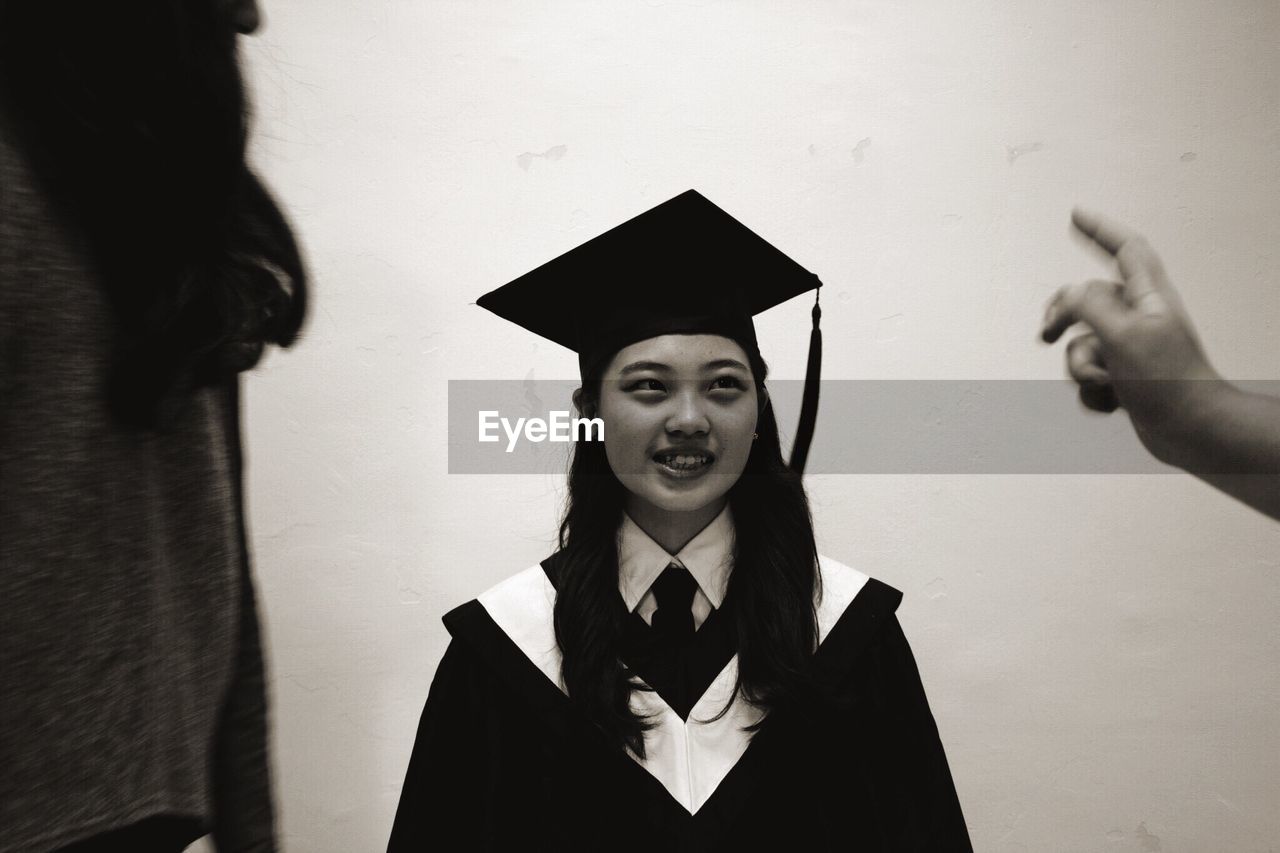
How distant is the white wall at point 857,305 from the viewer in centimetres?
159

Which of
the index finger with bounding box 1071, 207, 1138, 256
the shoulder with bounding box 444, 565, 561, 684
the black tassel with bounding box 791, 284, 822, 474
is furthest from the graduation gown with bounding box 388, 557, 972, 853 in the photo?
the index finger with bounding box 1071, 207, 1138, 256

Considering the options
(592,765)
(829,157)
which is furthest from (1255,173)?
(592,765)

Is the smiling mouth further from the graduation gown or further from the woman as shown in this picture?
the graduation gown

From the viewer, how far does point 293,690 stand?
5.16ft

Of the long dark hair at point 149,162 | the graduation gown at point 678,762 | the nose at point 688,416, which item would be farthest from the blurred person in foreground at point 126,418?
the nose at point 688,416

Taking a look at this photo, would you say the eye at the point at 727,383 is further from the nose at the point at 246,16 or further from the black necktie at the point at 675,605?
the nose at the point at 246,16

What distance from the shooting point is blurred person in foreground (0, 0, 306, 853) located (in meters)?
0.60

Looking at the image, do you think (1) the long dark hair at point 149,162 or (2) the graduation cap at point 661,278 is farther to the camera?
(2) the graduation cap at point 661,278

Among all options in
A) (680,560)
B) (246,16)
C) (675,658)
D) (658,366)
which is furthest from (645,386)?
(246,16)

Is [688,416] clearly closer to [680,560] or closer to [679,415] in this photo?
[679,415]

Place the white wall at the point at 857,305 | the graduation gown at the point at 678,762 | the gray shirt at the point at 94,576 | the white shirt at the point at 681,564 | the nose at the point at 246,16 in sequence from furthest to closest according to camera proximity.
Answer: the white wall at the point at 857,305, the white shirt at the point at 681,564, the graduation gown at the point at 678,762, the nose at the point at 246,16, the gray shirt at the point at 94,576

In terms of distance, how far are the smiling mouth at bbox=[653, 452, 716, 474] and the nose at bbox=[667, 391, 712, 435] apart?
4 centimetres

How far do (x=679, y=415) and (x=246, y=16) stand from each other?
666mm

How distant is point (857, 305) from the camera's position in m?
1.66
